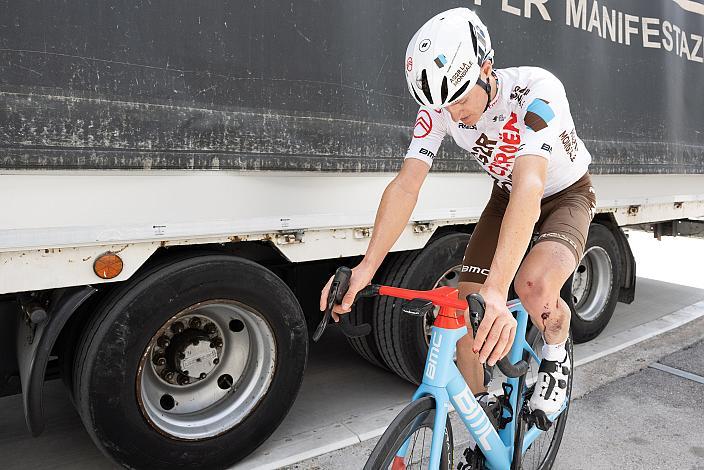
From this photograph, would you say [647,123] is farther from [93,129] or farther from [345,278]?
[93,129]

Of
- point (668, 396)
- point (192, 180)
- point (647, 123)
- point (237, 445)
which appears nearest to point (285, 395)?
point (237, 445)

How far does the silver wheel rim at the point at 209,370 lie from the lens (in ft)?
9.67

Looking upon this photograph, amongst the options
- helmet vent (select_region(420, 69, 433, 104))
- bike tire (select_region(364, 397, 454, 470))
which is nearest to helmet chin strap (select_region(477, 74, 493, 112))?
helmet vent (select_region(420, 69, 433, 104))

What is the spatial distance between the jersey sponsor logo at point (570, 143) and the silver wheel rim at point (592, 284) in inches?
101

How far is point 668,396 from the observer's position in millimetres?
3988

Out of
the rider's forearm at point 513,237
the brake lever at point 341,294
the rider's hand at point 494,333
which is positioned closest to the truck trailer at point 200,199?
the brake lever at point 341,294

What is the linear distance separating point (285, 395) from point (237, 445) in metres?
0.34

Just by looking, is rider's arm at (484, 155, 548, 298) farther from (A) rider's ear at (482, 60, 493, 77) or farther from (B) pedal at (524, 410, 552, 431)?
(B) pedal at (524, 410, 552, 431)

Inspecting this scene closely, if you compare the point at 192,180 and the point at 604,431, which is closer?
the point at 192,180

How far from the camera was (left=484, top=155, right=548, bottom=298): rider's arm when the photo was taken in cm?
178

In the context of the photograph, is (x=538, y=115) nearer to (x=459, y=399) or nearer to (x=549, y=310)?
(x=549, y=310)

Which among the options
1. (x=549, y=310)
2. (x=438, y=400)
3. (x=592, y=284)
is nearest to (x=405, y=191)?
(x=549, y=310)

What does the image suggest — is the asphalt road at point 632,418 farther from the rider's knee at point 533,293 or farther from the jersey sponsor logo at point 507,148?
the jersey sponsor logo at point 507,148

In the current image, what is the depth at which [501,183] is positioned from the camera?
2775 millimetres
